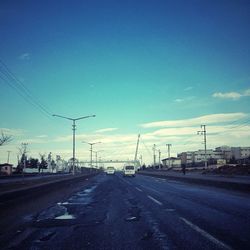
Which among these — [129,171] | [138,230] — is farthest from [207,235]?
[129,171]

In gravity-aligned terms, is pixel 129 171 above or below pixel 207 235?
above

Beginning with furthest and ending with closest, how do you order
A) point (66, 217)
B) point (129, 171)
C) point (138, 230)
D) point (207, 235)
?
point (129, 171)
point (66, 217)
point (138, 230)
point (207, 235)

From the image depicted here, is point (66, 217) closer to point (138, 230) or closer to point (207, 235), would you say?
point (138, 230)

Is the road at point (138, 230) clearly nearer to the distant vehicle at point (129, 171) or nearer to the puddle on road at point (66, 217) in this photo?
the puddle on road at point (66, 217)

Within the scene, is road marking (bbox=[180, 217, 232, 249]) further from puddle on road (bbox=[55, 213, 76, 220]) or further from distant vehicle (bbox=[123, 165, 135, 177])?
distant vehicle (bbox=[123, 165, 135, 177])

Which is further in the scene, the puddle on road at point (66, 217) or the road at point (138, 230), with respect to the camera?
the puddle on road at point (66, 217)

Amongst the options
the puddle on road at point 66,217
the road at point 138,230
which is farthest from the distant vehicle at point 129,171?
the puddle on road at point 66,217

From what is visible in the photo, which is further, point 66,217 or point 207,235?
point 66,217

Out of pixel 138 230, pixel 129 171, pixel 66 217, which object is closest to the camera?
pixel 138 230

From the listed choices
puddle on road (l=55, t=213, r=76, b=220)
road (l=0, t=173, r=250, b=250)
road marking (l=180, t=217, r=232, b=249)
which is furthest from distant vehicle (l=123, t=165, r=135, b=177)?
road marking (l=180, t=217, r=232, b=249)

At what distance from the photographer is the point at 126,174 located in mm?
68500

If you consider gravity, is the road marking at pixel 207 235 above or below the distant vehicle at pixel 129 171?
below

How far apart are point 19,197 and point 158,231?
1184 cm

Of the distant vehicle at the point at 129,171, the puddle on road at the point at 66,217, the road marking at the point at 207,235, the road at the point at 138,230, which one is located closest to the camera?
the road marking at the point at 207,235
